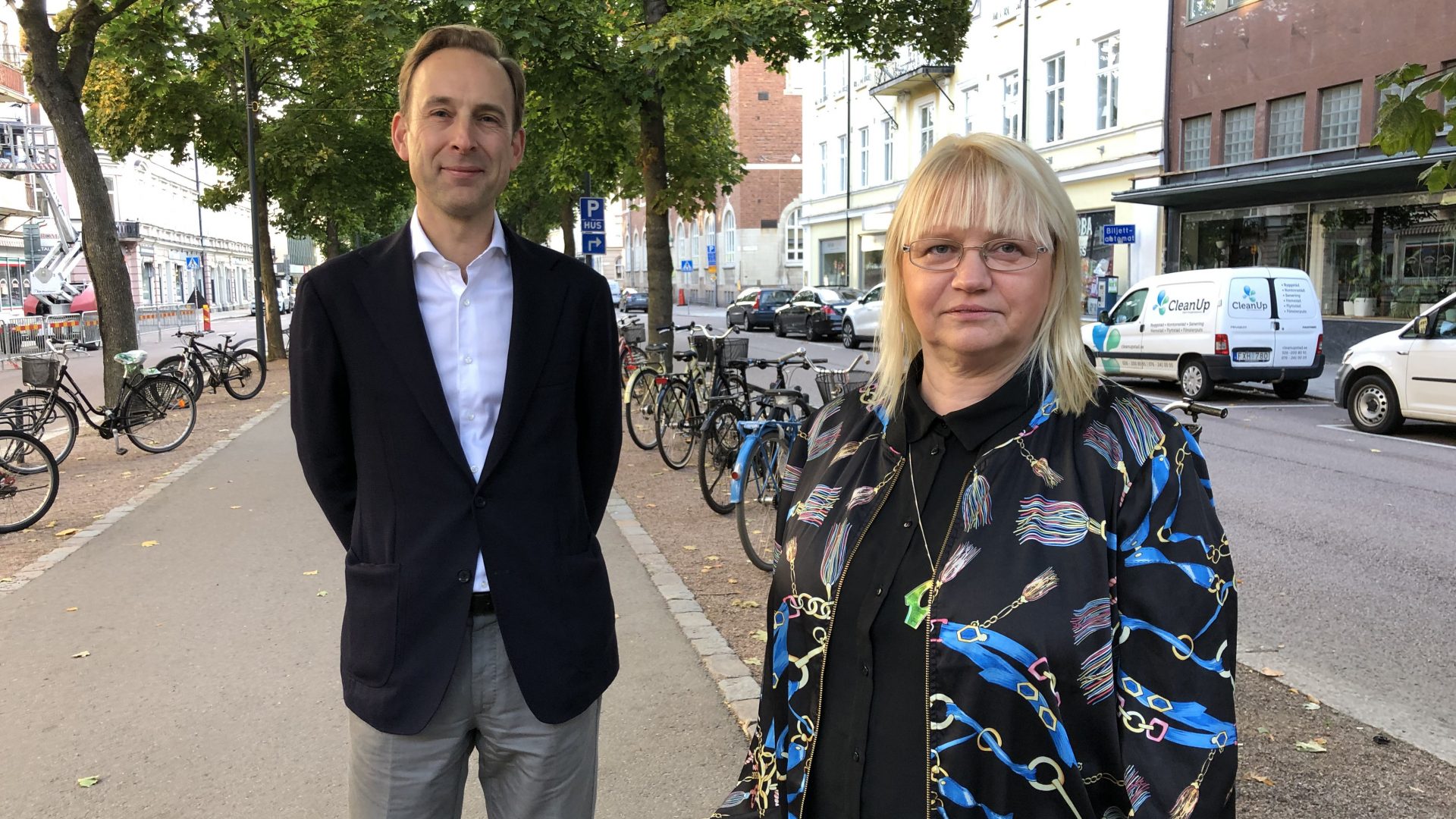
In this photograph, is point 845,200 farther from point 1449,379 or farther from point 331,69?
point 1449,379

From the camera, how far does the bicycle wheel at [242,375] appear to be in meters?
17.2

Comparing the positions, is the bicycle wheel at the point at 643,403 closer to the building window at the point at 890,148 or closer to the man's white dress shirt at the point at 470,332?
the man's white dress shirt at the point at 470,332

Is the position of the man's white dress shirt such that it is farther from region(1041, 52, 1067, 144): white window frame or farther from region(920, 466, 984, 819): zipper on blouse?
region(1041, 52, 1067, 144): white window frame

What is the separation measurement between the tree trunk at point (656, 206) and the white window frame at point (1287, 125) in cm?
1462

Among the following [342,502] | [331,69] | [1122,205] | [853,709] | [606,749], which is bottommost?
[606,749]

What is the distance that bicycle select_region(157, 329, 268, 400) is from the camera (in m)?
15.9

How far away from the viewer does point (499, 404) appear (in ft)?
7.14

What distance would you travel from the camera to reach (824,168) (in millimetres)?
47875

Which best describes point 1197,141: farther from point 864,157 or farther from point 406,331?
point 406,331

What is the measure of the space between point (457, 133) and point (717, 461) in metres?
6.22

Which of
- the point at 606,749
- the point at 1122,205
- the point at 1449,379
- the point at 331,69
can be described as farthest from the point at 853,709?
the point at 1122,205

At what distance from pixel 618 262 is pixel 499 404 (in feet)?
349

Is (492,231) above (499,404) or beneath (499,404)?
above

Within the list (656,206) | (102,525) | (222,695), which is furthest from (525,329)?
(656,206)
